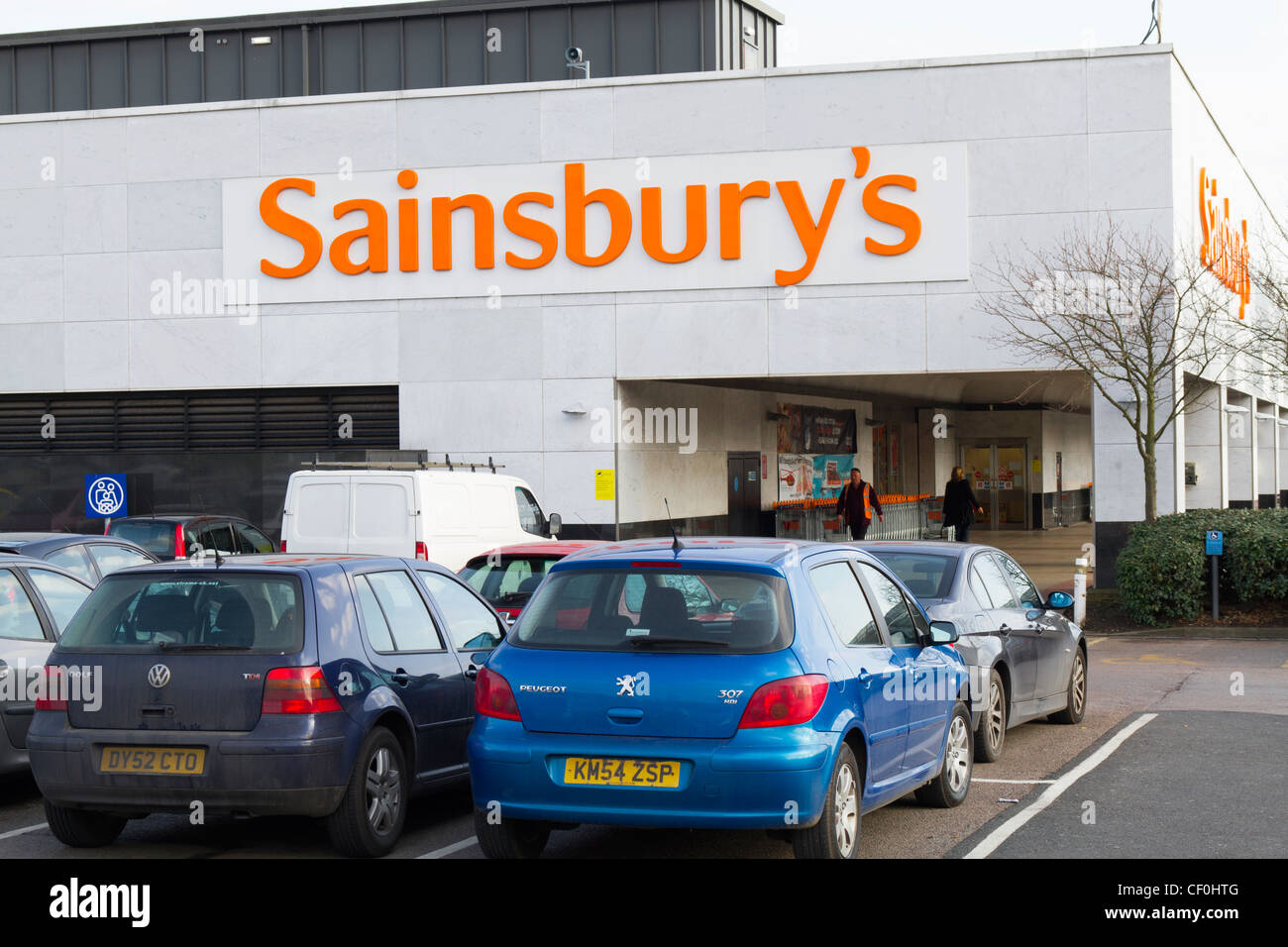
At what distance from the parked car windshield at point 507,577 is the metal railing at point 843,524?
14.2 m

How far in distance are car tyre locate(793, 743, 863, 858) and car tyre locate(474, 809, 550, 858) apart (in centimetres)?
125

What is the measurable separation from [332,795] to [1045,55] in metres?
18.0

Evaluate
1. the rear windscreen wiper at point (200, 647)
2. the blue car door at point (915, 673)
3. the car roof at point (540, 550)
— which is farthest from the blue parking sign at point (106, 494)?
the blue car door at point (915, 673)

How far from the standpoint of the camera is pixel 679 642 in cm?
689

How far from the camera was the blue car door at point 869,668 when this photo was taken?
724cm

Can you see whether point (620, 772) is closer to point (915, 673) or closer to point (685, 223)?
point (915, 673)

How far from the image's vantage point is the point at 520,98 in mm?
23766

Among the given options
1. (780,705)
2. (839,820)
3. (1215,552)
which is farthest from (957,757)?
(1215,552)

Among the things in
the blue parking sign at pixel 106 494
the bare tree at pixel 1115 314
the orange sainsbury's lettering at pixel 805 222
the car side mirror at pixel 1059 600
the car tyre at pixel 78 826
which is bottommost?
the car tyre at pixel 78 826

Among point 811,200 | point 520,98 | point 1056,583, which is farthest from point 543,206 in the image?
point 1056,583

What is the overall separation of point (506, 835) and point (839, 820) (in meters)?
1.54

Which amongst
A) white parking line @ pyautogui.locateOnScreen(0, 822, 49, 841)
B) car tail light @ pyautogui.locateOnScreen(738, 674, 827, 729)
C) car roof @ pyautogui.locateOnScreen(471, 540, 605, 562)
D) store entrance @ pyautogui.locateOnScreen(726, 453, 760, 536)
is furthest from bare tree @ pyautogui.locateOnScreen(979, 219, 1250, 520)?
white parking line @ pyautogui.locateOnScreen(0, 822, 49, 841)

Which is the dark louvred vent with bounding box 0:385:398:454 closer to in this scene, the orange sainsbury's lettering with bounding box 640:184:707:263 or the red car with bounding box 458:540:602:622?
the orange sainsbury's lettering with bounding box 640:184:707:263

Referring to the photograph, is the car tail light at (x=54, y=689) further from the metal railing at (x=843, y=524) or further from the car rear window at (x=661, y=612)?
the metal railing at (x=843, y=524)
